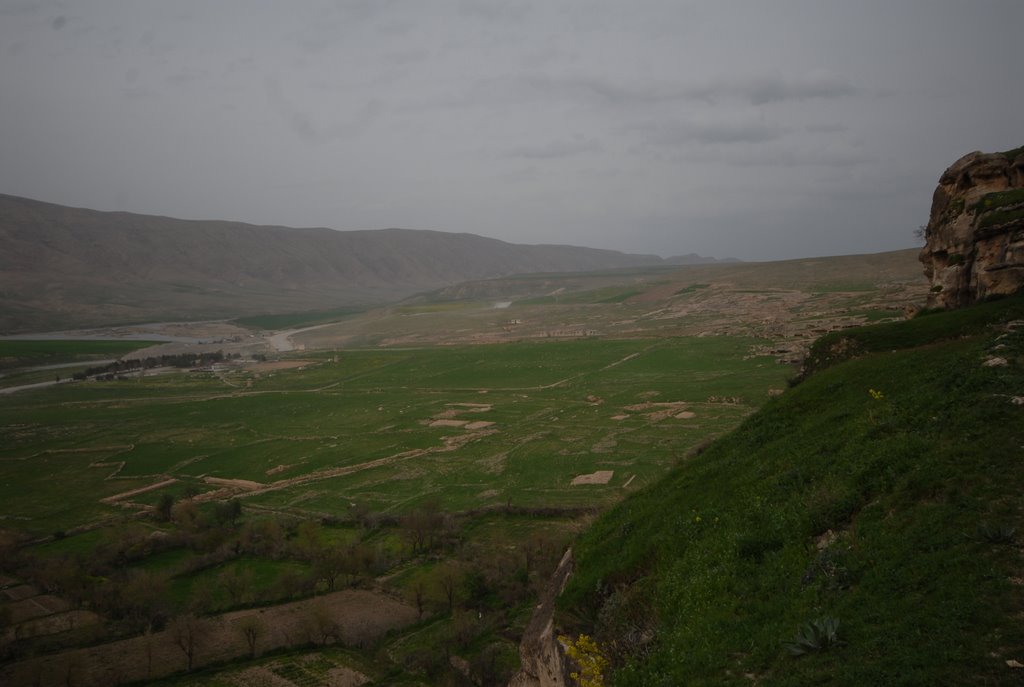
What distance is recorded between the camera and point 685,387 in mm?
66375

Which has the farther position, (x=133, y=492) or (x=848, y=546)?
(x=133, y=492)

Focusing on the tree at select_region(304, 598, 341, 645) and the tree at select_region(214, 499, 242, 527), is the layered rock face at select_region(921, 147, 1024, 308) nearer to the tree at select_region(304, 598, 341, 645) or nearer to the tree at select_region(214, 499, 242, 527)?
the tree at select_region(304, 598, 341, 645)

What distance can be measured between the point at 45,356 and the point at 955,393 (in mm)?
146849

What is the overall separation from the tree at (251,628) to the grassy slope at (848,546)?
56.8 feet

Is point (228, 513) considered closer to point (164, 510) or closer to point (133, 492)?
point (164, 510)

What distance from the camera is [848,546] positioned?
10453 millimetres

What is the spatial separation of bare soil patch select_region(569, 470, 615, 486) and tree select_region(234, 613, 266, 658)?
847 inches

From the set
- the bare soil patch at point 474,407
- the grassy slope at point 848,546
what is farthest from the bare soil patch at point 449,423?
the grassy slope at point 848,546

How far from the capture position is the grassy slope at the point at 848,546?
316 inches

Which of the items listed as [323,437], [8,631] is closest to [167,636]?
[8,631]

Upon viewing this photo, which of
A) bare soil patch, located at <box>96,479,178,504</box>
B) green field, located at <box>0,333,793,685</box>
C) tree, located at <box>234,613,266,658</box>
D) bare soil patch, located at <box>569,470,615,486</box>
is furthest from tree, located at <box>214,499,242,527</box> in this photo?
bare soil patch, located at <box>569,470,615,486</box>

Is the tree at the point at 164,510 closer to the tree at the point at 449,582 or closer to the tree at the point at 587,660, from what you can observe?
the tree at the point at 449,582

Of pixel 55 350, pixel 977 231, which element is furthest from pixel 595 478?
pixel 55 350

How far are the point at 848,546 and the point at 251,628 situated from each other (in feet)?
82.2
